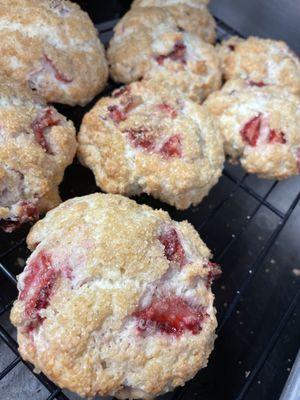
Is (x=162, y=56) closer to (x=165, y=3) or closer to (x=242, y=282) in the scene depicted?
(x=165, y=3)

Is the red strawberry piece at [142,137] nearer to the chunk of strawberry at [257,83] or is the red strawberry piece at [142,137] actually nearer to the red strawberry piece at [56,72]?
the red strawberry piece at [56,72]

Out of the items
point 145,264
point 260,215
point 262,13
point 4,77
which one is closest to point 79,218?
point 145,264

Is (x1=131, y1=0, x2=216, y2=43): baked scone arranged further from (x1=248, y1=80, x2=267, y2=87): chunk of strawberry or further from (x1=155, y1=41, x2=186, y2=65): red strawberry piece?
(x1=248, y1=80, x2=267, y2=87): chunk of strawberry

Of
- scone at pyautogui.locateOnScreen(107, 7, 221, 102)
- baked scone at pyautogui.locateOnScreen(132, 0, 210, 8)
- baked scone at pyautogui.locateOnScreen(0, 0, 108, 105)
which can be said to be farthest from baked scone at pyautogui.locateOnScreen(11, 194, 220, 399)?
baked scone at pyautogui.locateOnScreen(132, 0, 210, 8)

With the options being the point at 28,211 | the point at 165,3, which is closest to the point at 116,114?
the point at 28,211

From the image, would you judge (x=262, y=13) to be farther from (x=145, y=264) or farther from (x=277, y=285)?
(x=145, y=264)

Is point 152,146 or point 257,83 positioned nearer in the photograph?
point 152,146
